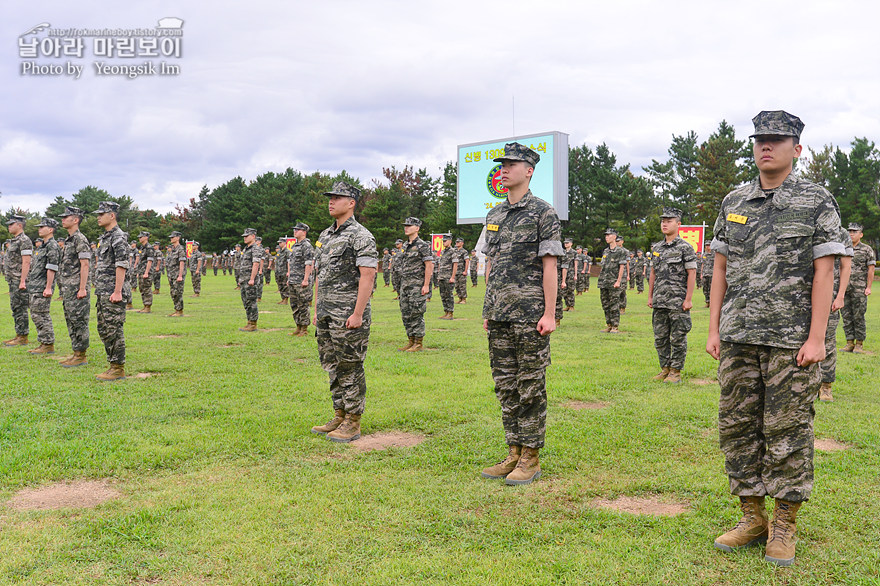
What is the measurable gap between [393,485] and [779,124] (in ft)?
10.8

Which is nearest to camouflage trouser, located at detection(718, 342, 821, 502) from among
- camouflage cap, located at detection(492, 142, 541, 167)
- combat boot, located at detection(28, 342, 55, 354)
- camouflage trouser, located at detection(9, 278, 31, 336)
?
camouflage cap, located at detection(492, 142, 541, 167)

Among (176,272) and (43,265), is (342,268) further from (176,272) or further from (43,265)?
(176,272)

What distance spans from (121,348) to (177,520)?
5150 millimetres

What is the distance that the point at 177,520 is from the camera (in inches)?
148

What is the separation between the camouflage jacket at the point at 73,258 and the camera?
8820 millimetres

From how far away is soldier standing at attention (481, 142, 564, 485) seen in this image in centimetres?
442

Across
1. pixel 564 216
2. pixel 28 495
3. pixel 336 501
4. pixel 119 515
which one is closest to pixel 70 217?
pixel 28 495

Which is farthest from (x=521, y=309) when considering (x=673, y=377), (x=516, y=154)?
(x=673, y=377)

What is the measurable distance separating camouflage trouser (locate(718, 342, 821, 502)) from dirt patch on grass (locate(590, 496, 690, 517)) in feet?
1.96

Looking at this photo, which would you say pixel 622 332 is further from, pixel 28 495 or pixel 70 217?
pixel 28 495

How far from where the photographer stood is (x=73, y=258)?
8.89 m

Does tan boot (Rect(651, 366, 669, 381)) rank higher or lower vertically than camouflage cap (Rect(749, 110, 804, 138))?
lower

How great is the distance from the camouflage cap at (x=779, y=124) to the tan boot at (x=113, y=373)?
7.85 meters

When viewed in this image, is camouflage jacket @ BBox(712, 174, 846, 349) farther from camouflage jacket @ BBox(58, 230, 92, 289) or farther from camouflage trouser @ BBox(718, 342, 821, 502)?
camouflage jacket @ BBox(58, 230, 92, 289)
